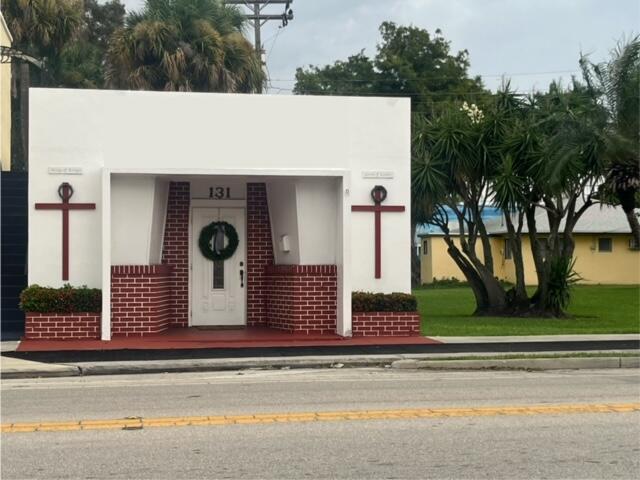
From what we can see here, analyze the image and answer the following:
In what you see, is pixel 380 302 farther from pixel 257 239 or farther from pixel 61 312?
pixel 61 312

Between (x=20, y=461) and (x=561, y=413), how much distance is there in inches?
212

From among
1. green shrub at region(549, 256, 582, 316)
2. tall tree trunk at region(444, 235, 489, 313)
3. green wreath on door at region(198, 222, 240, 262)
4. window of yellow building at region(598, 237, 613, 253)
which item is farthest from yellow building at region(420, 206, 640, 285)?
green wreath on door at region(198, 222, 240, 262)

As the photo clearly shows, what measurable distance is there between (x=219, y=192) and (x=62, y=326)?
4.31 m

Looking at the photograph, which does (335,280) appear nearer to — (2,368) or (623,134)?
(2,368)

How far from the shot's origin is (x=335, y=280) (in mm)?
17625

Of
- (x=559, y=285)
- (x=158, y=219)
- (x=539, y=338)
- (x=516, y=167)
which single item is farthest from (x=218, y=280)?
(x=559, y=285)

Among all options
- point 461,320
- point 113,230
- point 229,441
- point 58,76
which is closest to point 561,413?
point 229,441

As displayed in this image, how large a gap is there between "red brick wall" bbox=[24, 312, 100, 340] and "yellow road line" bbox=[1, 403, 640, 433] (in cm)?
770

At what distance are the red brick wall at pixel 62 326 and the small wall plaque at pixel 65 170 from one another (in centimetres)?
258

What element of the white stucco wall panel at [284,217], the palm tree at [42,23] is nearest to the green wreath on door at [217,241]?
the white stucco wall panel at [284,217]

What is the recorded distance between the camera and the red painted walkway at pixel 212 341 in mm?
15688

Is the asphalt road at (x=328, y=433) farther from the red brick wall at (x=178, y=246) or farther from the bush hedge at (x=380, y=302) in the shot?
the red brick wall at (x=178, y=246)

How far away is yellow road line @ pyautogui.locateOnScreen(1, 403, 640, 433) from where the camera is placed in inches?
351

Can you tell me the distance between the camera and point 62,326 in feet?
54.6
